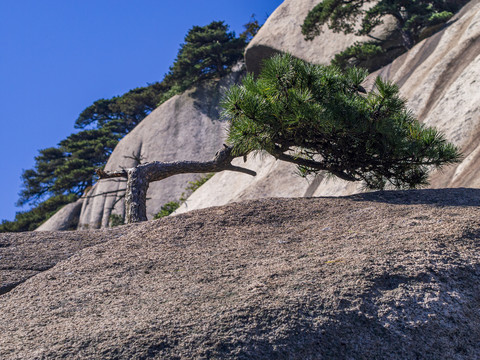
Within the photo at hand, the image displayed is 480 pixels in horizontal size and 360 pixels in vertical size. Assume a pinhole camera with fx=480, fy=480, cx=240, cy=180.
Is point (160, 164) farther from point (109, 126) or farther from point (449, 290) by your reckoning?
point (109, 126)

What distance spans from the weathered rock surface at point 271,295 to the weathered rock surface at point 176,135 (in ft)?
64.8

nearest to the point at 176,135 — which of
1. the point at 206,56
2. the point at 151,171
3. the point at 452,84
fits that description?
the point at 206,56

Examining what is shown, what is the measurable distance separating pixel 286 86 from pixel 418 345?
127 inches

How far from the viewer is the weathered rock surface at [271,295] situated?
106 inches

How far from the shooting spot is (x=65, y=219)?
25.8 m

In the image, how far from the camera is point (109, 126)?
3512cm

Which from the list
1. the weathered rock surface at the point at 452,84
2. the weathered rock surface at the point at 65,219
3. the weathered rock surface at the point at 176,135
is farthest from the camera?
the weathered rock surface at the point at 65,219

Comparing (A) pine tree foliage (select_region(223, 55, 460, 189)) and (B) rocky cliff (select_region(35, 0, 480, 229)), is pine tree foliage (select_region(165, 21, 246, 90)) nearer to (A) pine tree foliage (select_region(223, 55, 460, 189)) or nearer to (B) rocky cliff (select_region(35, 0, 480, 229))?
(B) rocky cliff (select_region(35, 0, 480, 229))

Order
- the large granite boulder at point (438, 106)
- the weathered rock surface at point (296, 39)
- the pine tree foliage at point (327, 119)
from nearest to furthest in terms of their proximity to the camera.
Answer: the pine tree foliage at point (327, 119)
the large granite boulder at point (438, 106)
the weathered rock surface at point (296, 39)

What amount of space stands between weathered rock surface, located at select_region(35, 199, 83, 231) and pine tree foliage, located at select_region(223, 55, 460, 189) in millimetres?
22195

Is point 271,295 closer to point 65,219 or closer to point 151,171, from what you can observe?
point 151,171

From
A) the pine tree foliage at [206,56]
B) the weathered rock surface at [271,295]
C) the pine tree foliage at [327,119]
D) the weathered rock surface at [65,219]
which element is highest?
the pine tree foliage at [206,56]

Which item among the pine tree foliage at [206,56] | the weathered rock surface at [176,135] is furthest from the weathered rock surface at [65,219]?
the pine tree foliage at [206,56]

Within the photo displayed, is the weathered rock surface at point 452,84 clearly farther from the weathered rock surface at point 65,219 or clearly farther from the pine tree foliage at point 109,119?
the weathered rock surface at point 65,219
